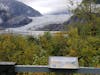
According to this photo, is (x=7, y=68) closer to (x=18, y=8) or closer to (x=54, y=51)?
(x=54, y=51)

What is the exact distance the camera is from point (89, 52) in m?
16.8

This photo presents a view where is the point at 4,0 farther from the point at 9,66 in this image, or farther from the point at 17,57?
the point at 9,66

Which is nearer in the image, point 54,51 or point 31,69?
point 31,69

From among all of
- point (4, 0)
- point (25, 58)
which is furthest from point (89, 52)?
point (4, 0)

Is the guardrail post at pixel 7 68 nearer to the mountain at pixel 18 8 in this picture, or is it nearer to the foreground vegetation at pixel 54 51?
the foreground vegetation at pixel 54 51

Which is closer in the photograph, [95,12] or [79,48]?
[79,48]

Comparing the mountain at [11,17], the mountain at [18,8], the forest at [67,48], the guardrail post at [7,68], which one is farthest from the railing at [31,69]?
the mountain at [18,8]

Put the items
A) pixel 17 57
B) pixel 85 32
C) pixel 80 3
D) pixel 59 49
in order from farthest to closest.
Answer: pixel 80 3 < pixel 85 32 < pixel 59 49 < pixel 17 57

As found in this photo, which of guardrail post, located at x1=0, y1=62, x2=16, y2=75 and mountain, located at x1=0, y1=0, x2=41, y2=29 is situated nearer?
guardrail post, located at x1=0, y1=62, x2=16, y2=75

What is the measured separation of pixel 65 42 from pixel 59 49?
1.95m

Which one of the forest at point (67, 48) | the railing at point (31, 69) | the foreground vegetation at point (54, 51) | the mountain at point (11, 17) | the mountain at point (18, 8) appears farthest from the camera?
the mountain at point (18, 8)

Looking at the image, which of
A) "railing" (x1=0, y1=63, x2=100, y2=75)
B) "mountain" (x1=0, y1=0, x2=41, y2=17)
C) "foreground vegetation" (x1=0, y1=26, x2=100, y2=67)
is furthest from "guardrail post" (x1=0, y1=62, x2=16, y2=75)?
"mountain" (x1=0, y1=0, x2=41, y2=17)

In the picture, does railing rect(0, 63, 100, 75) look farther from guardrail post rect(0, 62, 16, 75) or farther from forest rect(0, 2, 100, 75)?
forest rect(0, 2, 100, 75)

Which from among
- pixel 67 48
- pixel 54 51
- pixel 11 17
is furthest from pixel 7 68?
pixel 11 17
